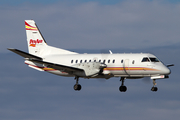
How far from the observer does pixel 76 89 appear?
3759 centimetres

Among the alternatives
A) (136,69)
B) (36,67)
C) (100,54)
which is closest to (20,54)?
(36,67)

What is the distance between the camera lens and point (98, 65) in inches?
1414

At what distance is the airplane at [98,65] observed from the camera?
34.6 metres

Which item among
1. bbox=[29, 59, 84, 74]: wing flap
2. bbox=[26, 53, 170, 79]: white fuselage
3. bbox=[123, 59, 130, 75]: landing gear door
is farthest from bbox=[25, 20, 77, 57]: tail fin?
bbox=[123, 59, 130, 75]: landing gear door

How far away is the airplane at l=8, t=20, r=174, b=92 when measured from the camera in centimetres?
3456

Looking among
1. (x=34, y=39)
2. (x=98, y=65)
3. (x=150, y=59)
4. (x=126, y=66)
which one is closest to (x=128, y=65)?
(x=126, y=66)

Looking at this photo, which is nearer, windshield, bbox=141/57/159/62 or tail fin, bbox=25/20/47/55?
windshield, bbox=141/57/159/62

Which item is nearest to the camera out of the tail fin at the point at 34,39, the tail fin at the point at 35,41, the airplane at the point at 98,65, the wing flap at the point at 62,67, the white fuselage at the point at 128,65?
the white fuselage at the point at 128,65

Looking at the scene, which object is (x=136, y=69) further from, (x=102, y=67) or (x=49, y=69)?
(x=49, y=69)

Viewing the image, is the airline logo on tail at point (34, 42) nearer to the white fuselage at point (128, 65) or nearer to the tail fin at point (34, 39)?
the tail fin at point (34, 39)

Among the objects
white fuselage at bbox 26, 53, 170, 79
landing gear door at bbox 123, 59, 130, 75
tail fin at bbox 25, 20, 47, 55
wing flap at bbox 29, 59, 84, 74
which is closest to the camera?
white fuselage at bbox 26, 53, 170, 79

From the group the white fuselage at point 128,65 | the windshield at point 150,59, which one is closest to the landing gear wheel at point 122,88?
the white fuselage at point 128,65

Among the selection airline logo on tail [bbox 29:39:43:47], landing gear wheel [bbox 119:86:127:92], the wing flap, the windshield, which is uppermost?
Answer: airline logo on tail [bbox 29:39:43:47]

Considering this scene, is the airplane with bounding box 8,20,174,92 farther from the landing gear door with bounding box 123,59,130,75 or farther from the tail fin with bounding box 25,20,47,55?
the tail fin with bounding box 25,20,47,55
